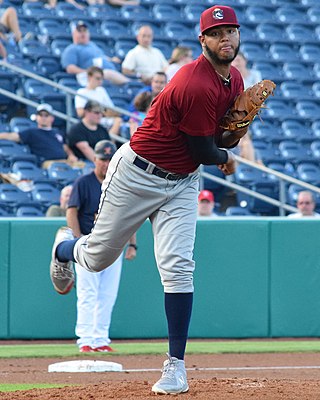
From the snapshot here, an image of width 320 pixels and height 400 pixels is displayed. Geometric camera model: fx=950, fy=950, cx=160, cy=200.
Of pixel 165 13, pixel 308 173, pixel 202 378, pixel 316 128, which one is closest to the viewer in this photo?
pixel 202 378

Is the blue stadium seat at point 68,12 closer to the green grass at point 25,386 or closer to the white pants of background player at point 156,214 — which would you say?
the green grass at point 25,386

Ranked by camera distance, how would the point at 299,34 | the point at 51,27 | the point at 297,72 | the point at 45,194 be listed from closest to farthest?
1. the point at 45,194
2. the point at 51,27
3. the point at 297,72
4. the point at 299,34

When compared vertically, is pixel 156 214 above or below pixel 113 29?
below

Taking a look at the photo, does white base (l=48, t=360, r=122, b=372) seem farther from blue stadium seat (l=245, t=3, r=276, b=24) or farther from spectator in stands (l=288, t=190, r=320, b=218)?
blue stadium seat (l=245, t=3, r=276, b=24)

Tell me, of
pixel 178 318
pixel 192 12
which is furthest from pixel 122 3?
pixel 178 318

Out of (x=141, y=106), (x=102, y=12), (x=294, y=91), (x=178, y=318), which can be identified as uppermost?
(x=102, y=12)

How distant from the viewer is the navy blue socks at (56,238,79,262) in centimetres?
587

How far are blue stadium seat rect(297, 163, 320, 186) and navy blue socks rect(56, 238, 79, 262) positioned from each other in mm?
6663

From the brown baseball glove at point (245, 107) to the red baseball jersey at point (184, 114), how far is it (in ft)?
0.14

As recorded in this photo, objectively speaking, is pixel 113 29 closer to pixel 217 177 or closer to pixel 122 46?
pixel 122 46

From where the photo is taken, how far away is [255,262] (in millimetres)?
9641

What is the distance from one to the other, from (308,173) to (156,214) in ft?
23.9

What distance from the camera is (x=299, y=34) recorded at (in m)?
15.7

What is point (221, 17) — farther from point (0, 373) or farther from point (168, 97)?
point (0, 373)
